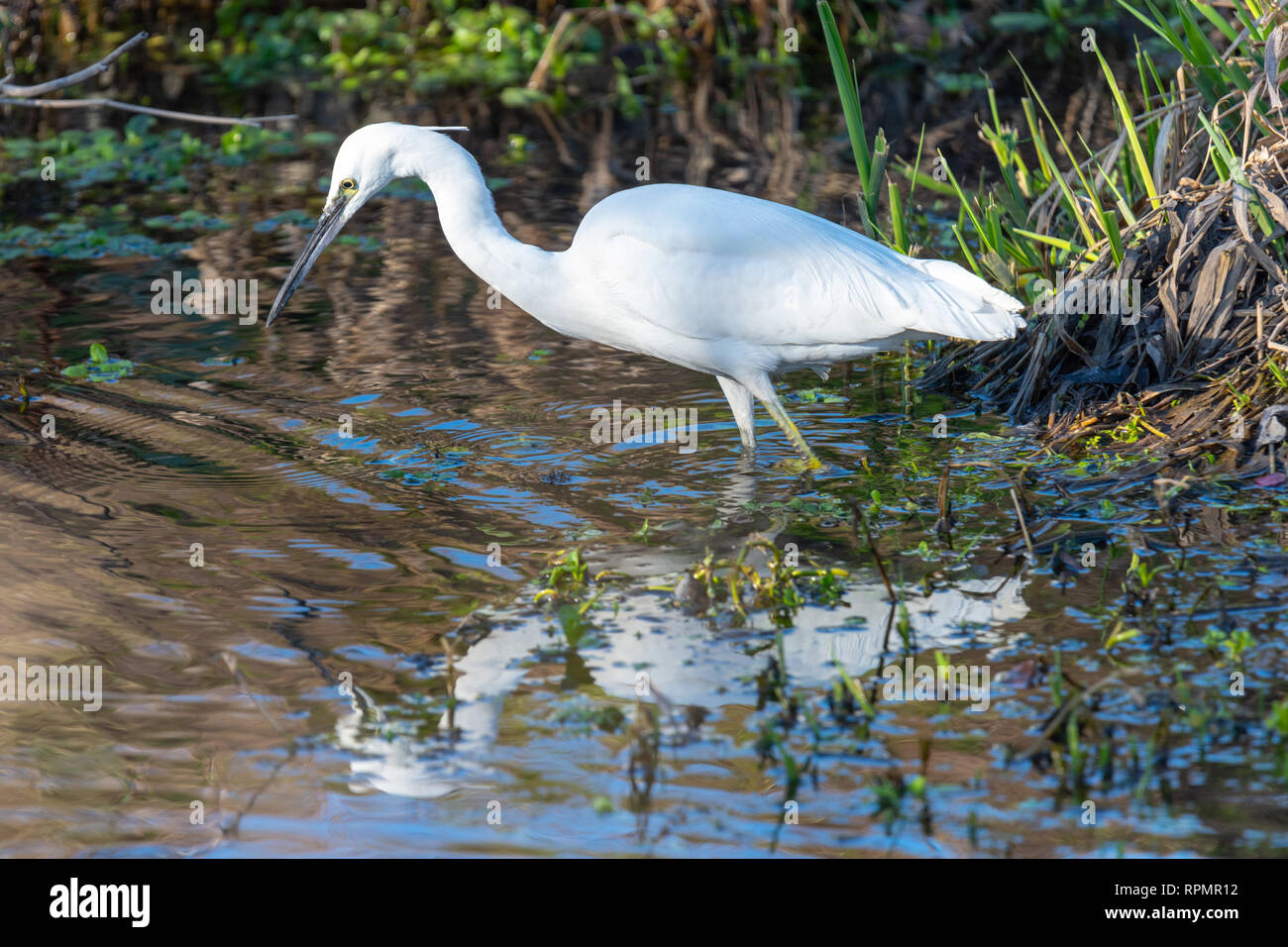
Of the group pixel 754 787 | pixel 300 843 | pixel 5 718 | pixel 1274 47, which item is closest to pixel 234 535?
pixel 5 718

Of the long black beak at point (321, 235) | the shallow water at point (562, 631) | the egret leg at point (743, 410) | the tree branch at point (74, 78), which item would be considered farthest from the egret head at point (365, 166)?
the egret leg at point (743, 410)

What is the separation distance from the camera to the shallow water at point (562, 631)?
11.0ft

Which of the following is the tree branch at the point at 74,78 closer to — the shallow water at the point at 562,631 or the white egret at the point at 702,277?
the white egret at the point at 702,277

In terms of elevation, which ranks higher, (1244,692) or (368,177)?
(368,177)

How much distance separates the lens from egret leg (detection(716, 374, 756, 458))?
18.8 ft

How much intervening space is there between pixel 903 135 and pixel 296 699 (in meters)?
8.19

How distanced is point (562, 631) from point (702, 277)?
1.66 metres

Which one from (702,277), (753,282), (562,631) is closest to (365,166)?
(702,277)

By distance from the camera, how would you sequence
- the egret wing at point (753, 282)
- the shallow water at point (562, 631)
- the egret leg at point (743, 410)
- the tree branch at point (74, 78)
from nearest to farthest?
the shallow water at point (562, 631), the tree branch at point (74, 78), the egret wing at point (753, 282), the egret leg at point (743, 410)

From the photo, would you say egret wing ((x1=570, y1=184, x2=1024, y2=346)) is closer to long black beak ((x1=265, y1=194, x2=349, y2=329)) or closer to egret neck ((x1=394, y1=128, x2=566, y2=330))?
egret neck ((x1=394, y1=128, x2=566, y2=330))

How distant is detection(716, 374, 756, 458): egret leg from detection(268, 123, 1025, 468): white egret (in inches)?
6.8

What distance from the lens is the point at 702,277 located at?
533 centimetres

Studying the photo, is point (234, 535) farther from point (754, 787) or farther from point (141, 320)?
point (141, 320)

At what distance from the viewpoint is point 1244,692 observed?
3619 mm
